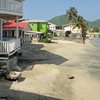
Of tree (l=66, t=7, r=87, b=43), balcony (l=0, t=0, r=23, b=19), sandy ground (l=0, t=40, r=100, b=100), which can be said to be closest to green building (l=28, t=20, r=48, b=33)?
tree (l=66, t=7, r=87, b=43)

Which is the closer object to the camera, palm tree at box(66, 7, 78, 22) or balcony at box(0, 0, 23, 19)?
balcony at box(0, 0, 23, 19)

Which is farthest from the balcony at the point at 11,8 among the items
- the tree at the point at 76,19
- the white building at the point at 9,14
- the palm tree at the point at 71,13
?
the palm tree at the point at 71,13

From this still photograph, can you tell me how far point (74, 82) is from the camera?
2661 cm

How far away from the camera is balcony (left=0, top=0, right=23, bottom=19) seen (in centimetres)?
2899

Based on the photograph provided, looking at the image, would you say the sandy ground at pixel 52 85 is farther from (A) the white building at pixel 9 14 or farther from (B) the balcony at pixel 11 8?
(B) the balcony at pixel 11 8

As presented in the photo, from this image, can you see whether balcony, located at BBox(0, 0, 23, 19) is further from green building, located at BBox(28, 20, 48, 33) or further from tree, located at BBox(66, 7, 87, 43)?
tree, located at BBox(66, 7, 87, 43)

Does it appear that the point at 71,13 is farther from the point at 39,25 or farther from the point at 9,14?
the point at 9,14

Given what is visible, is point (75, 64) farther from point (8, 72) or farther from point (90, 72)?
point (8, 72)

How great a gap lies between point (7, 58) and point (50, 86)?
16.1 feet

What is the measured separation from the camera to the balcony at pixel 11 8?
29.0 m

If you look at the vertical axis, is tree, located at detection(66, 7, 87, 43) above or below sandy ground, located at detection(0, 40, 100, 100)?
above

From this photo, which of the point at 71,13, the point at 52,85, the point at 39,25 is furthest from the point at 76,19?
the point at 52,85

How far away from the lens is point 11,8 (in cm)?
3102

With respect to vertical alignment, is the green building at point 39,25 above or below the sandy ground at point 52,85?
above
